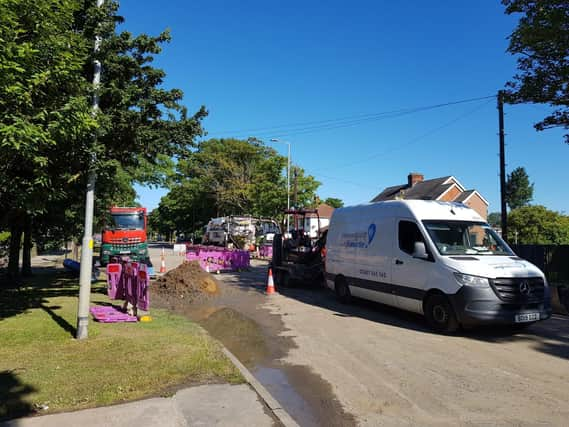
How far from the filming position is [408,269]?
8.52 metres

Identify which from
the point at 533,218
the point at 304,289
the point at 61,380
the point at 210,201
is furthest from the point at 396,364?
the point at 210,201

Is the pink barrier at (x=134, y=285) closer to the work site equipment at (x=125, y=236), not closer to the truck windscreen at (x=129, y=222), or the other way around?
the work site equipment at (x=125, y=236)

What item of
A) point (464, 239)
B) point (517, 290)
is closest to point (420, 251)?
point (464, 239)

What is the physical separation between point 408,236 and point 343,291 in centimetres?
317

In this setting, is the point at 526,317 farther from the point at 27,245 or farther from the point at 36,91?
the point at 27,245

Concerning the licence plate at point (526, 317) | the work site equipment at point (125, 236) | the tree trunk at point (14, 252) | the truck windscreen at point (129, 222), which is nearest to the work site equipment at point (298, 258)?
the licence plate at point (526, 317)

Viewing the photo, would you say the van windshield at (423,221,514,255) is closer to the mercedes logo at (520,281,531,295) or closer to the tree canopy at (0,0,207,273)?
the mercedes logo at (520,281,531,295)

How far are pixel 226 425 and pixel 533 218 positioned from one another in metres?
42.9

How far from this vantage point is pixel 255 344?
747cm

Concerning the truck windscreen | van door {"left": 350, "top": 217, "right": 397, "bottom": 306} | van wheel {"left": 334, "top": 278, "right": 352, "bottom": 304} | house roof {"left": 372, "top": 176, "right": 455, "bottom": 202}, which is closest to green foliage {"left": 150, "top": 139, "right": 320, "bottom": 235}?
the truck windscreen

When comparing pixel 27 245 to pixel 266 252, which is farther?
pixel 266 252

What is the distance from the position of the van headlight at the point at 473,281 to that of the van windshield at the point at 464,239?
78cm

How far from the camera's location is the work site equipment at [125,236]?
74.7ft

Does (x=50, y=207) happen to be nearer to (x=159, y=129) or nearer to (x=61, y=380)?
(x=159, y=129)
